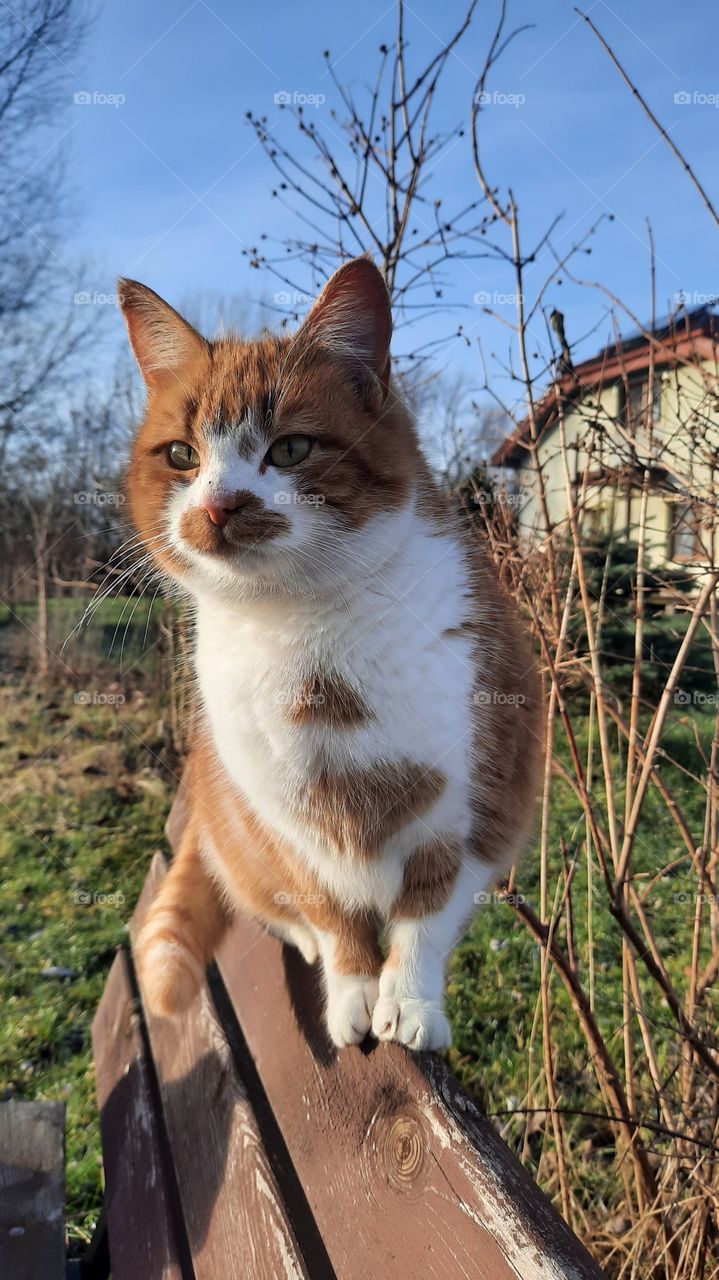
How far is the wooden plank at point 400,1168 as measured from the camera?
899 mm

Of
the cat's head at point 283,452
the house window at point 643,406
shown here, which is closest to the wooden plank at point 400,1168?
the cat's head at point 283,452

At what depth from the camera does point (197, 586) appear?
5.19ft

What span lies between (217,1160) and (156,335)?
4.86ft

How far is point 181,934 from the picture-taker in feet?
6.11

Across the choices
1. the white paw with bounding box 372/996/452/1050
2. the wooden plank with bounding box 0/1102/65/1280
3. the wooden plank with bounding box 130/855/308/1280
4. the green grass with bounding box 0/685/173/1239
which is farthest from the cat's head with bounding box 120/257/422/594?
the green grass with bounding box 0/685/173/1239

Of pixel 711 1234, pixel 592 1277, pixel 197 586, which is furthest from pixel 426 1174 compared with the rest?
pixel 711 1234

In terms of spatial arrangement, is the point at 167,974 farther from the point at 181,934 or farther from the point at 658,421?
the point at 658,421

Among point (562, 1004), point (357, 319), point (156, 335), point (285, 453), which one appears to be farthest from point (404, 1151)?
point (562, 1004)

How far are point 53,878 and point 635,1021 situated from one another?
128 inches

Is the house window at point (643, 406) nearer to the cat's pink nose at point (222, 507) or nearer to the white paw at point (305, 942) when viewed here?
the cat's pink nose at point (222, 507)

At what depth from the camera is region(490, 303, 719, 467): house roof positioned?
1743mm

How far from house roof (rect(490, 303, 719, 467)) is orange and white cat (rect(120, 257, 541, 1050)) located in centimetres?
45

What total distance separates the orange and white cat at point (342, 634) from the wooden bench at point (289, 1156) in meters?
0.12

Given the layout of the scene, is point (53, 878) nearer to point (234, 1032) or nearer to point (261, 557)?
point (234, 1032)
